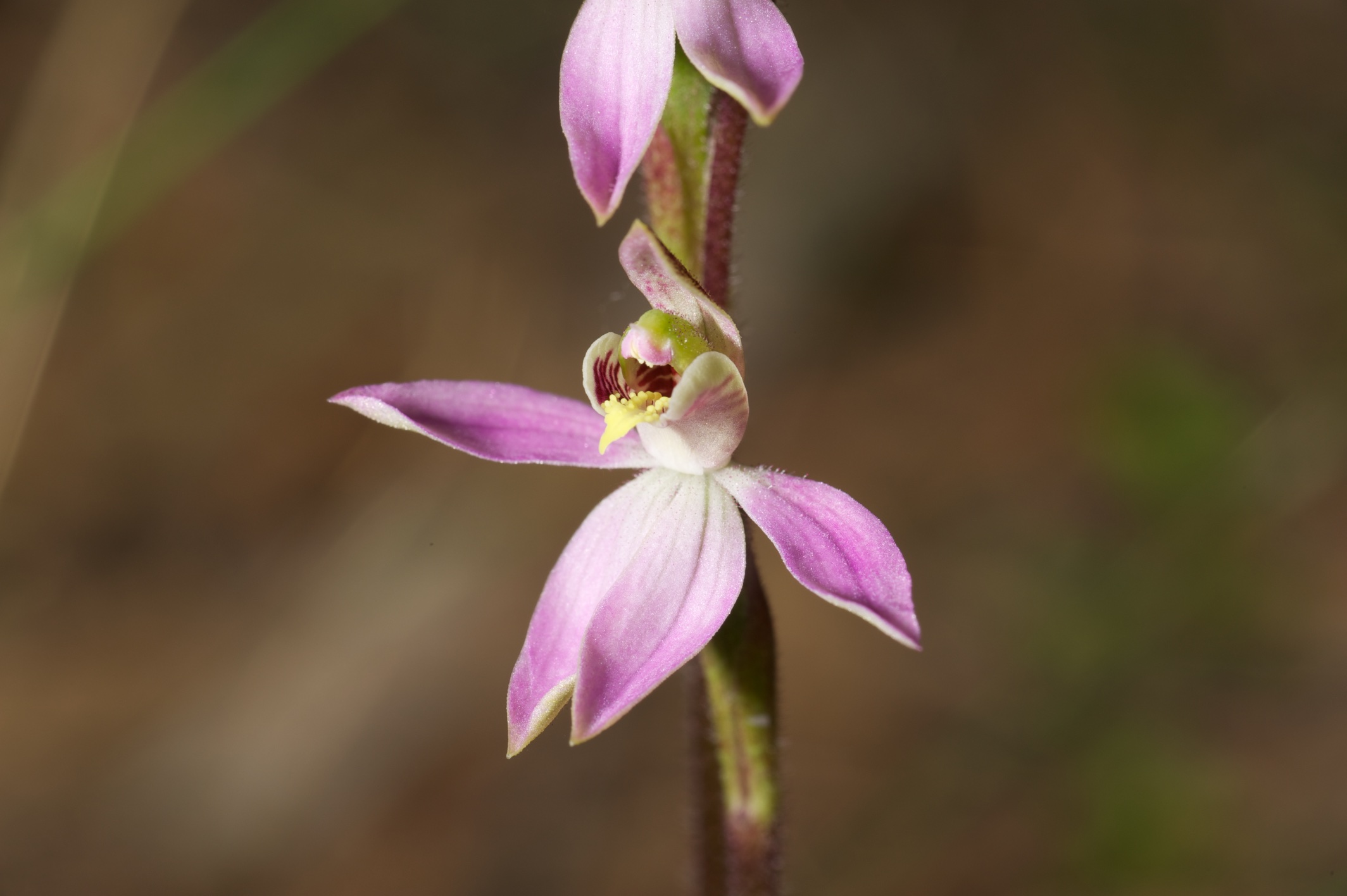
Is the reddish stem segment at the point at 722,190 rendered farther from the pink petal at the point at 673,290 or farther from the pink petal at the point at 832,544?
the pink petal at the point at 832,544

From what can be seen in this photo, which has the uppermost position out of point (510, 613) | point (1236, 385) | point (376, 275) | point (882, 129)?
point (882, 129)

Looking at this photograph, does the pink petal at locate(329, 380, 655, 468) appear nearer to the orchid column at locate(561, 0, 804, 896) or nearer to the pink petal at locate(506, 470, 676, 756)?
the pink petal at locate(506, 470, 676, 756)

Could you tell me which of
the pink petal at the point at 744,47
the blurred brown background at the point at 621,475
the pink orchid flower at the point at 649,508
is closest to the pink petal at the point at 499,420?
the pink orchid flower at the point at 649,508

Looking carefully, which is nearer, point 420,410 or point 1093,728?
point 420,410

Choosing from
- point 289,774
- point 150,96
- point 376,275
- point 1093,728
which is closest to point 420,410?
point 289,774

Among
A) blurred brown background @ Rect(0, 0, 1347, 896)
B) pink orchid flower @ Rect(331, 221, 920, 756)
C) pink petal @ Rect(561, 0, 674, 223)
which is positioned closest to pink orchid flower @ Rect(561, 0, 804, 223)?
pink petal @ Rect(561, 0, 674, 223)

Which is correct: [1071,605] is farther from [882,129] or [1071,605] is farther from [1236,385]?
[882,129]

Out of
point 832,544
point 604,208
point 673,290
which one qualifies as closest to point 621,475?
point 673,290
